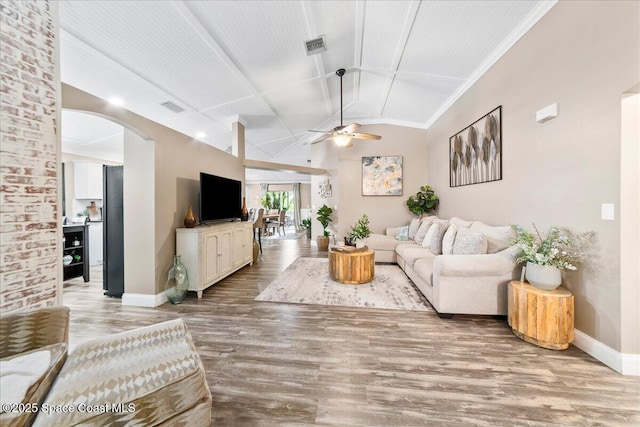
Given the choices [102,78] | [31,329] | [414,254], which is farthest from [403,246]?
[102,78]

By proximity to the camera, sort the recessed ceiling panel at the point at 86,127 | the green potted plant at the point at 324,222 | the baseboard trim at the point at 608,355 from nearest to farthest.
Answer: the baseboard trim at the point at 608,355
the recessed ceiling panel at the point at 86,127
the green potted plant at the point at 324,222

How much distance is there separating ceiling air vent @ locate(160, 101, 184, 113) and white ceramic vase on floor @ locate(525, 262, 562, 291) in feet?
17.0

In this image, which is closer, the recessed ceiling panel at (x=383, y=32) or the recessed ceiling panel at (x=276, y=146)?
the recessed ceiling panel at (x=383, y=32)

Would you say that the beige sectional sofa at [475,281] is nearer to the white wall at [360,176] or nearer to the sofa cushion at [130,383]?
the sofa cushion at [130,383]

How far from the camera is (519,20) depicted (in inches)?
104

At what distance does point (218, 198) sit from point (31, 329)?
2.98 m

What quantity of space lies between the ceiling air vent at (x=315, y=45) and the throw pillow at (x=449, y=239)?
10.3 feet

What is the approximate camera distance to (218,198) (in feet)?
12.9

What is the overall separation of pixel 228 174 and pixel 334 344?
3.73 metres

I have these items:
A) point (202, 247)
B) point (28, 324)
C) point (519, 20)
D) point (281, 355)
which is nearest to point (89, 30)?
point (202, 247)

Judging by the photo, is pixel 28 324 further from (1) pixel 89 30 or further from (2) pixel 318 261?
(2) pixel 318 261

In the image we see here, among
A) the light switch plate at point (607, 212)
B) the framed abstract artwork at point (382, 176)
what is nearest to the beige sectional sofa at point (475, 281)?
the light switch plate at point (607, 212)

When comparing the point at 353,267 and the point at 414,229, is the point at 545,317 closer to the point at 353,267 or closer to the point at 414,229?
the point at 353,267

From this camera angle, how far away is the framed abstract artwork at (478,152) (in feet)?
10.6
